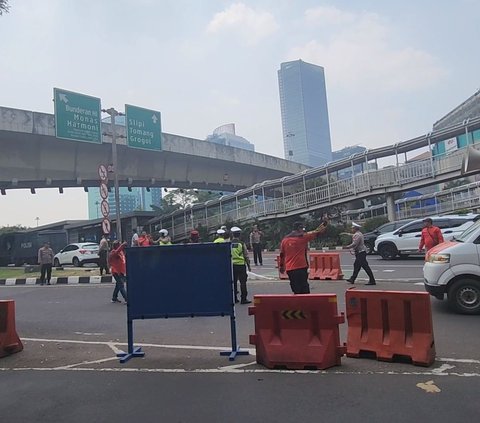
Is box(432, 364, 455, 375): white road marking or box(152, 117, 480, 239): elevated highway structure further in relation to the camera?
box(152, 117, 480, 239): elevated highway structure

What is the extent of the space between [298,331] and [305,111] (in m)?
64.5

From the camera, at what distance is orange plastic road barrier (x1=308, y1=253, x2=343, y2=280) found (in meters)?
14.1

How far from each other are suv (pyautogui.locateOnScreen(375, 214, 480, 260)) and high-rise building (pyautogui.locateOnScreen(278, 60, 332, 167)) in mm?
41328

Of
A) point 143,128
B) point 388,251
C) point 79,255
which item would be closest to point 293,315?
point 388,251

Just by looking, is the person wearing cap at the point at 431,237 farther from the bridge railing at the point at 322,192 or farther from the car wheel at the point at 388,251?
the bridge railing at the point at 322,192

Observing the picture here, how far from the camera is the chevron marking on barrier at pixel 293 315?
229 inches

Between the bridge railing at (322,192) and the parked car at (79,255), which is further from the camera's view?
the parked car at (79,255)

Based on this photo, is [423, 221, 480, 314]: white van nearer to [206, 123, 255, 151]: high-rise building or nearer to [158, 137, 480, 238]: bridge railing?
[158, 137, 480, 238]: bridge railing

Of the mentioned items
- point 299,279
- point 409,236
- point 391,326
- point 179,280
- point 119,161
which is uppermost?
point 119,161

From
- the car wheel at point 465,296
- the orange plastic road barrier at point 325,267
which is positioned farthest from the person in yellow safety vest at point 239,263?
the car wheel at point 465,296

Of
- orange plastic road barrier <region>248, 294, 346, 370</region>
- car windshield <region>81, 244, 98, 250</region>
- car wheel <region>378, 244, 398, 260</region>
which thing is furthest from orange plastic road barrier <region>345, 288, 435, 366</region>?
car windshield <region>81, 244, 98, 250</region>

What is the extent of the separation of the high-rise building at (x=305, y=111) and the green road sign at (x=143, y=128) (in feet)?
119

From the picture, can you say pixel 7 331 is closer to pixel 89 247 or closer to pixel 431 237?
pixel 431 237

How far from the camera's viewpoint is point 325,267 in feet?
47.0
